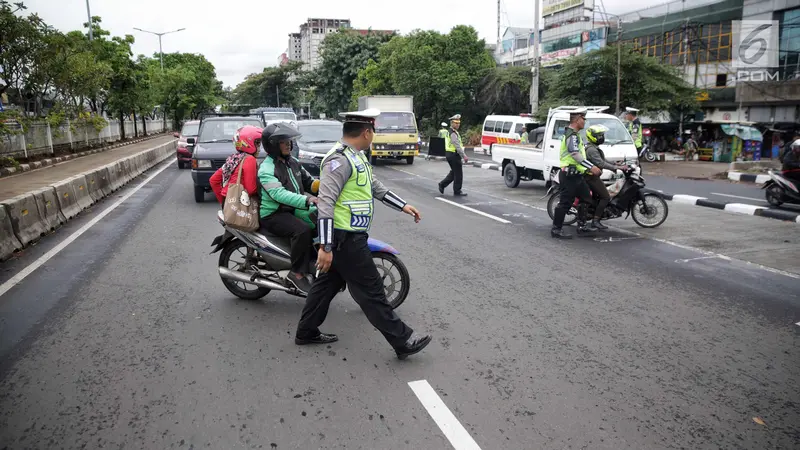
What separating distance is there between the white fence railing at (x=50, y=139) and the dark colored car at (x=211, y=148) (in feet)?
25.2

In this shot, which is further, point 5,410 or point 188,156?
point 188,156

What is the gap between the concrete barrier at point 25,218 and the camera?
7.83 metres

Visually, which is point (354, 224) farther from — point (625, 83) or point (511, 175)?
point (625, 83)

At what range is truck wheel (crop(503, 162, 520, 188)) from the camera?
14898 millimetres

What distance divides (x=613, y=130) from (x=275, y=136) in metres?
10.2

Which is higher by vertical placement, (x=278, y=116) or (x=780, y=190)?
(x=278, y=116)

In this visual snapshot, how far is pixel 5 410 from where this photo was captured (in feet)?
11.3

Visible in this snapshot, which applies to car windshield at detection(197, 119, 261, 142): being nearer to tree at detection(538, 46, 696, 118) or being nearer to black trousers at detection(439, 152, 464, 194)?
black trousers at detection(439, 152, 464, 194)

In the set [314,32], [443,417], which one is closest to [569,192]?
[443,417]

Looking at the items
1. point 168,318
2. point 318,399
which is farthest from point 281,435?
point 168,318

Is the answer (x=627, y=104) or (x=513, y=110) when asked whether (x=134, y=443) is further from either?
(x=513, y=110)

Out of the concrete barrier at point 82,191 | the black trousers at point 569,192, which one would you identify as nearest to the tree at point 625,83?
the black trousers at point 569,192

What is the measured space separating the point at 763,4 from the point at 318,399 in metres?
29.6

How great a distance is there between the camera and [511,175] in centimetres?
1509
